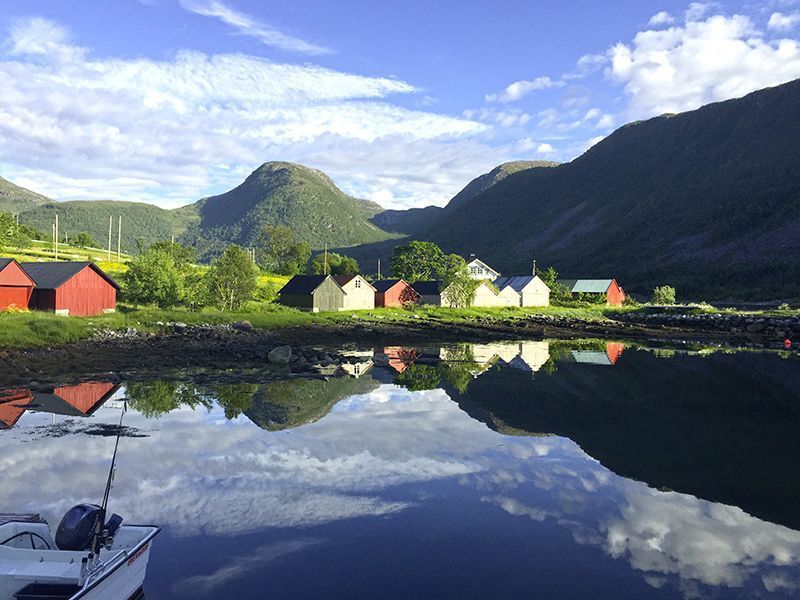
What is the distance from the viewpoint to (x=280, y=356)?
127ft

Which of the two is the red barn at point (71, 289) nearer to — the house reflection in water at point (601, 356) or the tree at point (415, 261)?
the house reflection in water at point (601, 356)

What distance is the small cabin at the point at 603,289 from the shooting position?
374 ft

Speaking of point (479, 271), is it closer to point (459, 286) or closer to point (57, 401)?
point (459, 286)

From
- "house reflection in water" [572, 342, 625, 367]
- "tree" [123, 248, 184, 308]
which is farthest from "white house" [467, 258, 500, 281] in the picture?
"tree" [123, 248, 184, 308]

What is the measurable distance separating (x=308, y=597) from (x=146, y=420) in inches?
598

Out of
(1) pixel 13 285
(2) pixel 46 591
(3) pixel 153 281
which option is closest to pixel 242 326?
(3) pixel 153 281

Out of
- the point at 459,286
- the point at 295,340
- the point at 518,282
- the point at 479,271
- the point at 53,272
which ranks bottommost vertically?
the point at 295,340

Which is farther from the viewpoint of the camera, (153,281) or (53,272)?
(153,281)

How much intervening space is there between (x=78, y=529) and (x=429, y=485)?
9463 mm

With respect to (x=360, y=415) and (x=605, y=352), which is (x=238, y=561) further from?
(x=605, y=352)

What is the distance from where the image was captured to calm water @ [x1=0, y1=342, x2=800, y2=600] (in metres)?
11.4

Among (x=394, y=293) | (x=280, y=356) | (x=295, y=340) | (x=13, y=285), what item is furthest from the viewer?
(x=394, y=293)

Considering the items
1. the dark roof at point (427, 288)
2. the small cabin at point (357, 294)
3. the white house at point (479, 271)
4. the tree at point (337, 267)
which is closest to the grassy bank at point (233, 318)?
the small cabin at point (357, 294)

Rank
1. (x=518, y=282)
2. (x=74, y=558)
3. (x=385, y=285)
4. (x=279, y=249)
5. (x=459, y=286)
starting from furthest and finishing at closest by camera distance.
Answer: (x=279, y=249) → (x=518, y=282) → (x=385, y=285) → (x=459, y=286) → (x=74, y=558)
